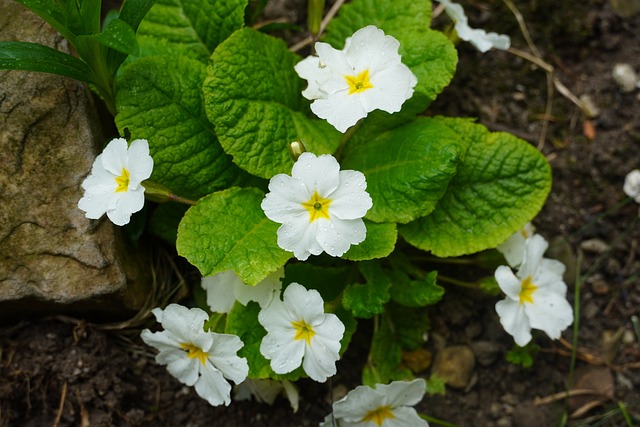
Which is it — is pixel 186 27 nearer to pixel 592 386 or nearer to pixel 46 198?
pixel 46 198

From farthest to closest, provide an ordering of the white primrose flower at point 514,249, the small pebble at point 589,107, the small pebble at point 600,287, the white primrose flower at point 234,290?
the small pebble at point 589,107 → the small pebble at point 600,287 → the white primrose flower at point 514,249 → the white primrose flower at point 234,290

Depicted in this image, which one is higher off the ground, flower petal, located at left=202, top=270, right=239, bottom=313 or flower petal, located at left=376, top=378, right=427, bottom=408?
flower petal, located at left=202, top=270, right=239, bottom=313

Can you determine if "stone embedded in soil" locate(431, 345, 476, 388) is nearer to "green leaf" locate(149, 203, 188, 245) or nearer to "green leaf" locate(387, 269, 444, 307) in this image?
"green leaf" locate(387, 269, 444, 307)

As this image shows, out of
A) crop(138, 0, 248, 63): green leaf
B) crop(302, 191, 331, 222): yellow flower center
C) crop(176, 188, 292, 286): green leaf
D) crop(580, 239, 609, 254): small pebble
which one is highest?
crop(138, 0, 248, 63): green leaf

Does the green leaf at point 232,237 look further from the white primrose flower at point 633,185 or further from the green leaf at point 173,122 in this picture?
the white primrose flower at point 633,185

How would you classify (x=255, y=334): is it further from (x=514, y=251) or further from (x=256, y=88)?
(x=514, y=251)

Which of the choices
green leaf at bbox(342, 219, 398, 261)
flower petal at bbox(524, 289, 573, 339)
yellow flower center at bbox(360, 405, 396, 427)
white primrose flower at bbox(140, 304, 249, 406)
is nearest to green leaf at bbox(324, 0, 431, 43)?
green leaf at bbox(342, 219, 398, 261)

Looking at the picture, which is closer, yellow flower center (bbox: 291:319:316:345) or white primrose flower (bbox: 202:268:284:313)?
yellow flower center (bbox: 291:319:316:345)

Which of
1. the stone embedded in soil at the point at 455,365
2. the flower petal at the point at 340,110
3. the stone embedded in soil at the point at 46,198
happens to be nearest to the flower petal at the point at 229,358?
the stone embedded in soil at the point at 46,198
